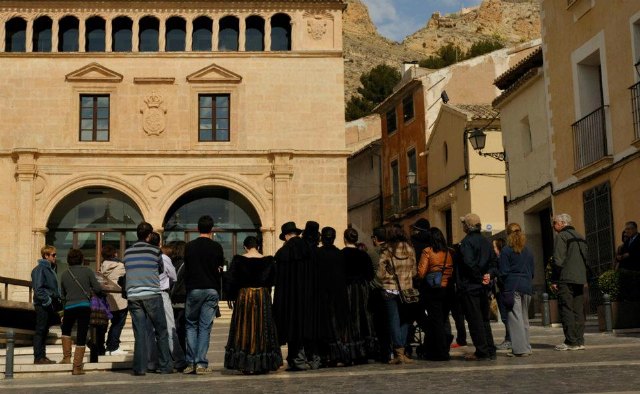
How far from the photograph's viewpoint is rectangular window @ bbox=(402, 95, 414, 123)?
142 ft

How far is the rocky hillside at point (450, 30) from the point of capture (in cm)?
11381

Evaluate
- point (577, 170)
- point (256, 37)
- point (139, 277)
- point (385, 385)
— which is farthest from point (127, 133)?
point (385, 385)

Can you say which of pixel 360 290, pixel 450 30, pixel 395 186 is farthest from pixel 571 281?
pixel 450 30

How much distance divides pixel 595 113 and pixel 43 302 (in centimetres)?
1196

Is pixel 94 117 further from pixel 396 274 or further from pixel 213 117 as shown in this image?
pixel 396 274

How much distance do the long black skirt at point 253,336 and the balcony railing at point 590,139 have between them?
10.5 meters

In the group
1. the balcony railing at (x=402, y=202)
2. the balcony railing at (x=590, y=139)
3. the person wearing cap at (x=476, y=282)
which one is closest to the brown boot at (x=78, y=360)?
the person wearing cap at (x=476, y=282)

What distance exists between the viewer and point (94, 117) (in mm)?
33281

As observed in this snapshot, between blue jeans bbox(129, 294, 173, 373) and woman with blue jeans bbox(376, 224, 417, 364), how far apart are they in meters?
2.75

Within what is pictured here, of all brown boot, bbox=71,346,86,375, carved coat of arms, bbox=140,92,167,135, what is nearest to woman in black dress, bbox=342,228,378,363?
brown boot, bbox=71,346,86,375

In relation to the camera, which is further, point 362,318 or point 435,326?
point 362,318

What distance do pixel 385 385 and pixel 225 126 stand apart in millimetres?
24553

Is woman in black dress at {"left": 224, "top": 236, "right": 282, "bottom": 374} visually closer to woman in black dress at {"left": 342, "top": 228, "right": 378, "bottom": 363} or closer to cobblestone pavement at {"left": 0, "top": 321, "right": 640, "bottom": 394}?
cobblestone pavement at {"left": 0, "top": 321, "right": 640, "bottom": 394}

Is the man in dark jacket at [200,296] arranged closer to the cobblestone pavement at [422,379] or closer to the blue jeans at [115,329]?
the cobblestone pavement at [422,379]
